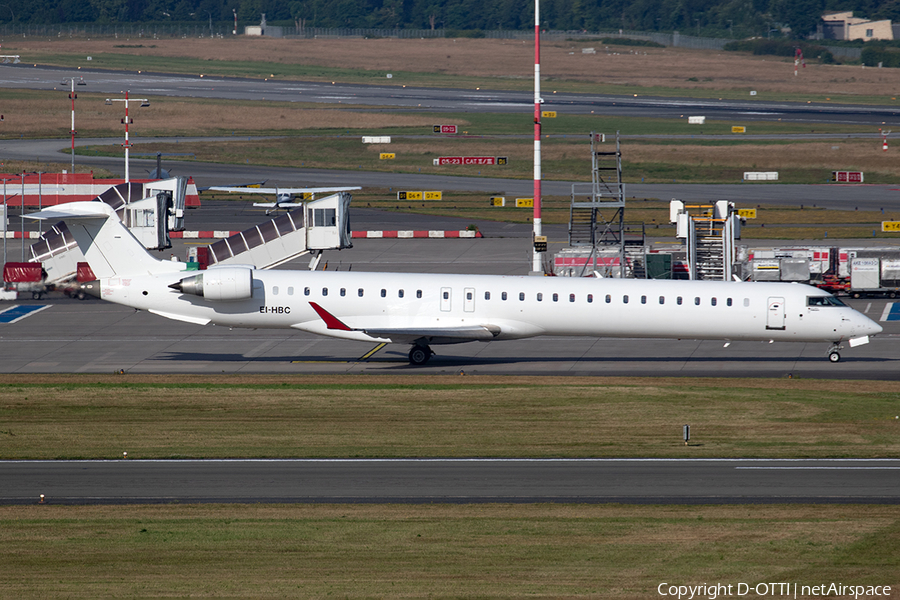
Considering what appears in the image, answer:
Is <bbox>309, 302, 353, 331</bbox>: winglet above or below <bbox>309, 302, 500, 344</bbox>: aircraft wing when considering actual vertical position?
above

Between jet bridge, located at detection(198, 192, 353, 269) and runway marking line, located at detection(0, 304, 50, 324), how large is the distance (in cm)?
784

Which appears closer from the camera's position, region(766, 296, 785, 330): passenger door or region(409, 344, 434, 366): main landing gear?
region(766, 296, 785, 330): passenger door

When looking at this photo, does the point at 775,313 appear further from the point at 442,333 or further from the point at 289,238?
the point at 289,238

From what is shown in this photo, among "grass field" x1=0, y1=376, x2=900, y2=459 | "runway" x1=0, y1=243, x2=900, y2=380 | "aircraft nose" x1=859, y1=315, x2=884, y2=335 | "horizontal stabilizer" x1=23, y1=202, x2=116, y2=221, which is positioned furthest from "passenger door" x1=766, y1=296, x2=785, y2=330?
"horizontal stabilizer" x1=23, y1=202, x2=116, y2=221

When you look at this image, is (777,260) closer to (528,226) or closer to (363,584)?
(528,226)

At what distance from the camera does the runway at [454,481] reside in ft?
78.0

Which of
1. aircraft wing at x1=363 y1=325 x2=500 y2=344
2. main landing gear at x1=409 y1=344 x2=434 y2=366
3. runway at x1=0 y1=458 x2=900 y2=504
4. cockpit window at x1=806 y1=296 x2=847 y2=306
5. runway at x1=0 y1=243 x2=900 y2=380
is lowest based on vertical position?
runway at x1=0 y1=458 x2=900 y2=504

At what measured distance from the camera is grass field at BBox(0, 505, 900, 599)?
1847 cm

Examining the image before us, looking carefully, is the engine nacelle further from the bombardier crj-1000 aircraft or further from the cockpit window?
the cockpit window

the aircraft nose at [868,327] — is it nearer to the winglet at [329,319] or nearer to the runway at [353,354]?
the runway at [353,354]

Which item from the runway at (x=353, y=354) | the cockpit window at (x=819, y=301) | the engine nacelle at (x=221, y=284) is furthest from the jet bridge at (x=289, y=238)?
the cockpit window at (x=819, y=301)

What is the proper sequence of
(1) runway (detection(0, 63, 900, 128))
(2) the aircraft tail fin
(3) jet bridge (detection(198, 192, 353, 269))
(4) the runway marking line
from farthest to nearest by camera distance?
(1) runway (detection(0, 63, 900, 128)) < (3) jet bridge (detection(198, 192, 353, 269)) < (4) the runway marking line < (2) the aircraft tail fin

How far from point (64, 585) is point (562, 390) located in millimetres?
18527

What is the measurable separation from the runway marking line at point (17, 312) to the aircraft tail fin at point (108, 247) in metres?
10.1
